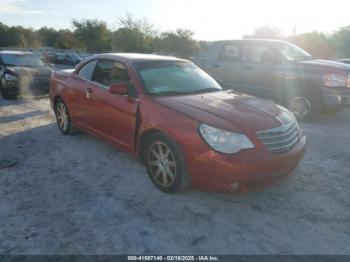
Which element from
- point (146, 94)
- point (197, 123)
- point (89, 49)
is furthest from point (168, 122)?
point (89, 49)

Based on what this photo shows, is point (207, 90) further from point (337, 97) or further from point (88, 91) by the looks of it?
point (337, 97)

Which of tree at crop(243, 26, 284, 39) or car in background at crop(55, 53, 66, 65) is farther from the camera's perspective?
tree at crop(243, 26, 284, 39)

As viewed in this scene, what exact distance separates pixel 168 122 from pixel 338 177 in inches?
99.9

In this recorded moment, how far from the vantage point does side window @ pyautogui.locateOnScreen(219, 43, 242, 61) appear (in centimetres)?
817

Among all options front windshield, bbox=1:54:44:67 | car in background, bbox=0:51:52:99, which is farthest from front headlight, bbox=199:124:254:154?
front windshield, bbox=1:54:44:67

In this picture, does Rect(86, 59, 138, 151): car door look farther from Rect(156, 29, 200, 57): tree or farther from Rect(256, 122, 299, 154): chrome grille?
Rect(156, 29, 200, 57): tree

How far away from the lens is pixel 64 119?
6055mm

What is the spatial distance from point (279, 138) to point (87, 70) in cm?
344

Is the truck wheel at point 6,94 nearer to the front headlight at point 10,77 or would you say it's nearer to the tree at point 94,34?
the front headlight at point 10,77

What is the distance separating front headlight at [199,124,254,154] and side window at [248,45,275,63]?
490 centimetres

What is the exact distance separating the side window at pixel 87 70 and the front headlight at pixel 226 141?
2801mm

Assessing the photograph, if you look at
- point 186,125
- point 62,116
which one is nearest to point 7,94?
point 62,116

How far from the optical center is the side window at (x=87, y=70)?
528 cm

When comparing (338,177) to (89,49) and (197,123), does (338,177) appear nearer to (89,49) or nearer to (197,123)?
(197,123)
